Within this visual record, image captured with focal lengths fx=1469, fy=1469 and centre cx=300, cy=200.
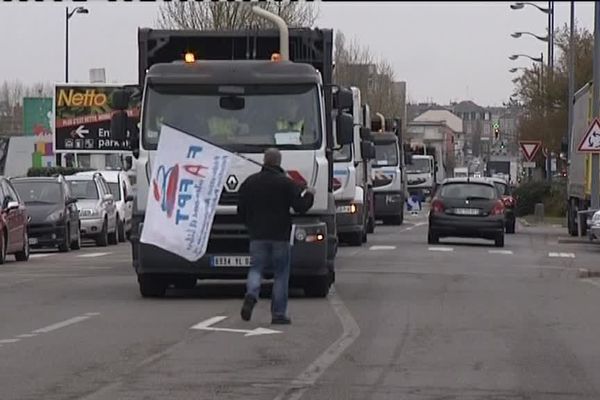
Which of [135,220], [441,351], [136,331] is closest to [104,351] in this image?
[136,331]

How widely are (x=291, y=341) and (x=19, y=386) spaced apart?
359 cm

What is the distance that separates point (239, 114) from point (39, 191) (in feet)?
53.2

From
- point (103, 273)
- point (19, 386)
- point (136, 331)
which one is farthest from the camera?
point (103, 273)

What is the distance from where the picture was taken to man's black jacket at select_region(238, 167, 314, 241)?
608 inches

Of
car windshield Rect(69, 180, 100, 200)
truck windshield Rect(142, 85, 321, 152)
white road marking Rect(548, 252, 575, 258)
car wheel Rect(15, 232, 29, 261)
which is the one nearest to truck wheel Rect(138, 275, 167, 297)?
truck windshield Rect(142, 85, 321, 152)

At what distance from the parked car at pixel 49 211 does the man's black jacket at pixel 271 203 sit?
1803 centimetres

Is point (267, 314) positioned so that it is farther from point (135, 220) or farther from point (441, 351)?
point (441, 351)

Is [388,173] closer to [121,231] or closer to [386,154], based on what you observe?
[386,154]

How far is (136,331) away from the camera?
49.8ft

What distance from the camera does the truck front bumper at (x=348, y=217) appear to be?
101ft

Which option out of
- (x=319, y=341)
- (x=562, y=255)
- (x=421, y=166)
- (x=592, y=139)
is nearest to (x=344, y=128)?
(x=319, y=341)

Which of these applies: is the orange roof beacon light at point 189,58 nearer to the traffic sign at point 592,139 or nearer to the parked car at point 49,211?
the parked car at point 49,211

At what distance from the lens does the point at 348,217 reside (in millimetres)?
31750

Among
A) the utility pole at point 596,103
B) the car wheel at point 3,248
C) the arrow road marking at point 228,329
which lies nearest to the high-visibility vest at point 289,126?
the arrow road marking at point 228,329
